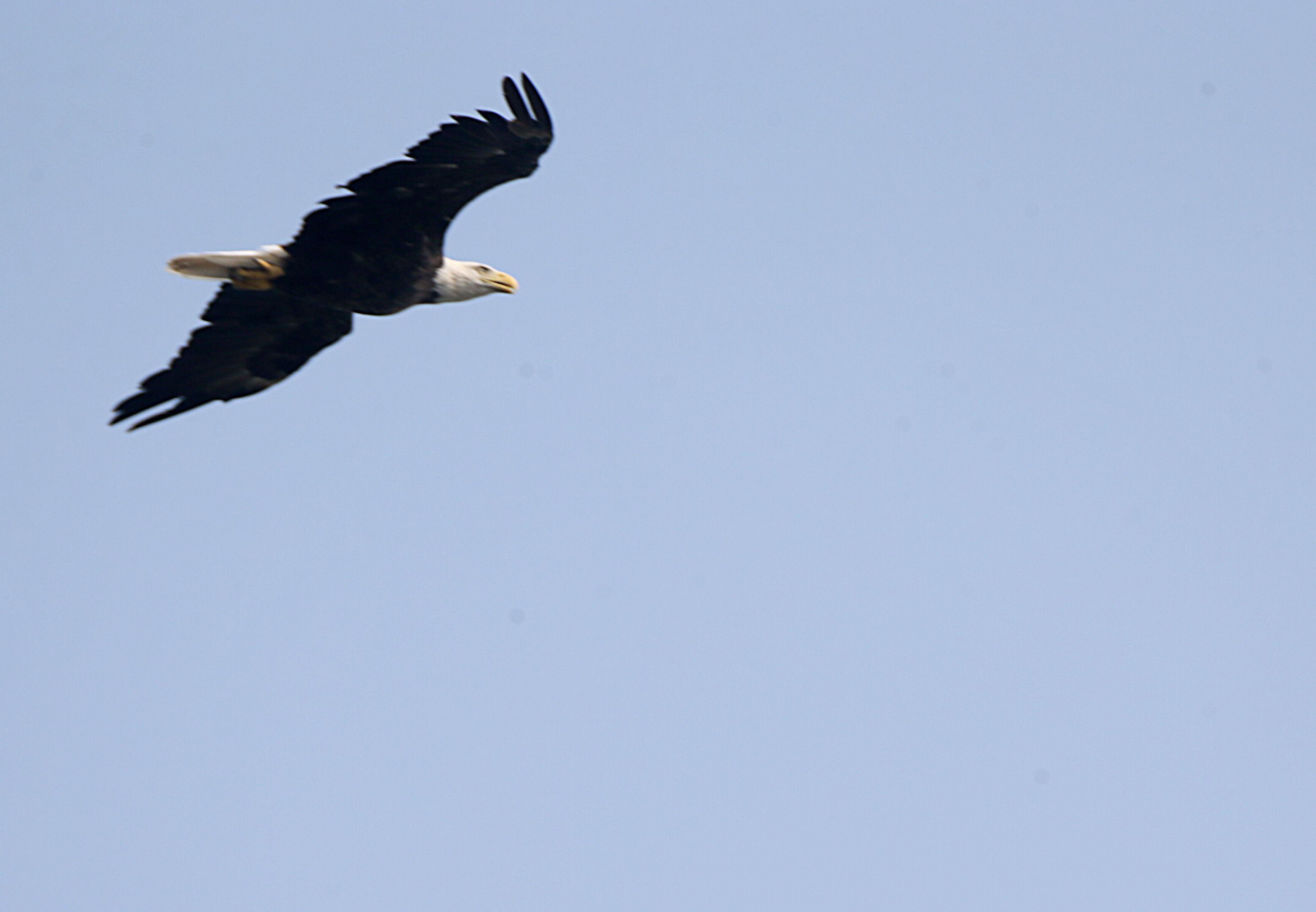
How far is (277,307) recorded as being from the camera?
14836mm

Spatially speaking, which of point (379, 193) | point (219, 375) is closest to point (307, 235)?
point (379, 193)

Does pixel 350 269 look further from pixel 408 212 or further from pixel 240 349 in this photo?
pixel 240 349

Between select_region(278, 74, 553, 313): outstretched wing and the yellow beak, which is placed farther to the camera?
the yellow beak

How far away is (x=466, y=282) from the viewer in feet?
49.7

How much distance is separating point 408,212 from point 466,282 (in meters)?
1.25

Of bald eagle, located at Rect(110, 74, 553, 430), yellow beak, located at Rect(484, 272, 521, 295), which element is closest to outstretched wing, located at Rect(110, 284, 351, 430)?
bald eagle, located at Rect(110, 74, 553, 430)

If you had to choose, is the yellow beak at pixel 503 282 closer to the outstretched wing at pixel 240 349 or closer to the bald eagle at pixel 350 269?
the bald eagle at pixel 350 269

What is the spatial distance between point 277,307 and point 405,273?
1094 millimetres

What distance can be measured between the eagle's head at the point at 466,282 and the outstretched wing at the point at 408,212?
0.17 metres

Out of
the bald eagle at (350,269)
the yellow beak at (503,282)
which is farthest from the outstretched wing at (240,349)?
the yellow beak at (503,282)

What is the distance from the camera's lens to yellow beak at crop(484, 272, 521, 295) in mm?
15430

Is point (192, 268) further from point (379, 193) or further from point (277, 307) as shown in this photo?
→ point (379, 193)

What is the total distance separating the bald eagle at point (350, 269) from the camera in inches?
534

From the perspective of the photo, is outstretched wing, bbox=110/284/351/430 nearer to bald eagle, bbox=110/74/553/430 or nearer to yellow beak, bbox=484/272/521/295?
bald eagle, bbox=110/74/553/430
